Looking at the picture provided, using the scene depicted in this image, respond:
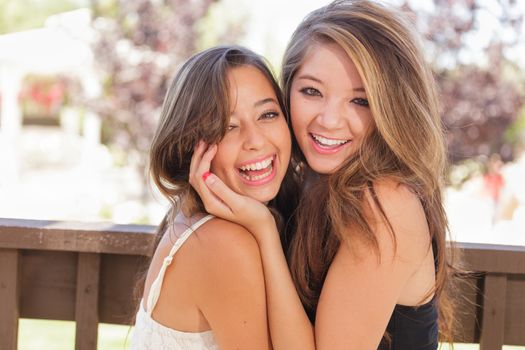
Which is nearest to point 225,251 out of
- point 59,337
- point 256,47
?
point 59,337

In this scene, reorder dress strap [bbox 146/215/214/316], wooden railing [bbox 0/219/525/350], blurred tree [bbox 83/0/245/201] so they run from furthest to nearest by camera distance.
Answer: blurred tree [bbox 83/0/245/201]
wooden railing [bbox 0/219/525/350]
dress strap [bbox 146/215/214/316]

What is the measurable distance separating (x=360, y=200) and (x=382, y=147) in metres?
0.27

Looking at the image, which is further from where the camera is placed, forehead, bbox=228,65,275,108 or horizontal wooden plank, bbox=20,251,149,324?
horizontal wooden plank, bbox=20,251,149,324

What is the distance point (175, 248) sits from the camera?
7.91ft

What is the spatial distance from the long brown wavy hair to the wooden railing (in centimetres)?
12

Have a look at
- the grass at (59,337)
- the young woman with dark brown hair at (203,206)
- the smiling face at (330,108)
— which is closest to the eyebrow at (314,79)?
the smiling face at (330,108)

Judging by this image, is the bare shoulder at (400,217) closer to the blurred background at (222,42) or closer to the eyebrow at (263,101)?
the eyebrow at (263,101)

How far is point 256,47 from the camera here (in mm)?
10078

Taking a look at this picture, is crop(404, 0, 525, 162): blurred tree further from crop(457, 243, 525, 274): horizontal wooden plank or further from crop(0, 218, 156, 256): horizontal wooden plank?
crop(0, 218, 156, 256): horizontal wooden plank

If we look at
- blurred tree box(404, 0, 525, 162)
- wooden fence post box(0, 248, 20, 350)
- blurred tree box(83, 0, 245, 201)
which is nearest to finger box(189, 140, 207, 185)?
wooden fence post box(0, 248, 20, 350)

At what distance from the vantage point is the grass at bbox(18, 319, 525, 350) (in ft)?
18.3

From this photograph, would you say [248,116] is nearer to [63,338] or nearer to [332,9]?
[332,9]

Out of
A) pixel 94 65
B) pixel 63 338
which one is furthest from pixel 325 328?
pixel 94 65

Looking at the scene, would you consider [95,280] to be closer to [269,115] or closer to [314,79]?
[269,115]
